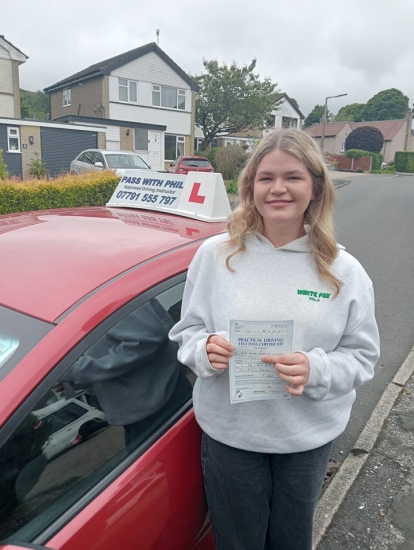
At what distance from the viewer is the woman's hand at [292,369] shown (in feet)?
4.53

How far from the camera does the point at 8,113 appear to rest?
95.5 feet

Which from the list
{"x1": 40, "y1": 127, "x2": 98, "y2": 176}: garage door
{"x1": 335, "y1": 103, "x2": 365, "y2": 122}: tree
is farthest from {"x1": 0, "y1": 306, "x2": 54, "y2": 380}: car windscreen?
{"x1": 335, "y1": 103, "x2": 365, "y2": 122}: tree

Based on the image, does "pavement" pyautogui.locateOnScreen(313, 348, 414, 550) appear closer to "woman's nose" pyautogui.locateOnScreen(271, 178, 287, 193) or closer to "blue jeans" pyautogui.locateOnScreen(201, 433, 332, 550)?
"blue jeans" pyautogui.locateOnScreen(201, 433, 332, 550)

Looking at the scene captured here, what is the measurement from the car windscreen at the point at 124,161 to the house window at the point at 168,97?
15990 mm

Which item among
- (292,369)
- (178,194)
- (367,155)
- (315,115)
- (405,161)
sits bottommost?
(292,369)

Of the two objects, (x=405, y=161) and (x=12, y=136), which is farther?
(x=405, y=161)

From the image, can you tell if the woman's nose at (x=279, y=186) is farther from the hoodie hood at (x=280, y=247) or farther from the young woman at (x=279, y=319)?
the hoodie hood at (x=280, y=247)

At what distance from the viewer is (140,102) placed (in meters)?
30.7

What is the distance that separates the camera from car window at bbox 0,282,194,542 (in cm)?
124

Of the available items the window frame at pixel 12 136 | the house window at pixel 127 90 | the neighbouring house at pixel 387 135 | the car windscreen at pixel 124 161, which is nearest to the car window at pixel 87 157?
the car windscreen at pixel 124 161

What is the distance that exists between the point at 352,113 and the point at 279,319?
364 feet

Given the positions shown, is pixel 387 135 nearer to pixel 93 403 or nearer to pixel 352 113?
pixel 352 113

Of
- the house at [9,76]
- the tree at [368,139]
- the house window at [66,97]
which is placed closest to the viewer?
the house at [9,76]

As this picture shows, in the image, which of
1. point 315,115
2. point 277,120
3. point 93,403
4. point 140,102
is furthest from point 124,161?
point 315,115
